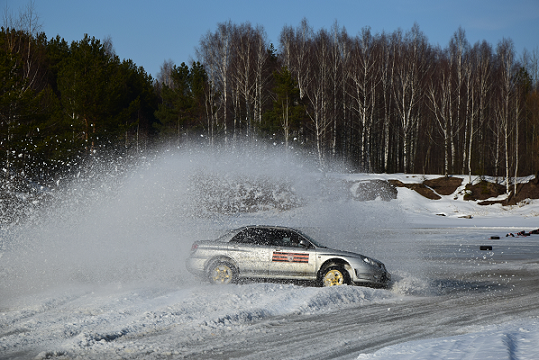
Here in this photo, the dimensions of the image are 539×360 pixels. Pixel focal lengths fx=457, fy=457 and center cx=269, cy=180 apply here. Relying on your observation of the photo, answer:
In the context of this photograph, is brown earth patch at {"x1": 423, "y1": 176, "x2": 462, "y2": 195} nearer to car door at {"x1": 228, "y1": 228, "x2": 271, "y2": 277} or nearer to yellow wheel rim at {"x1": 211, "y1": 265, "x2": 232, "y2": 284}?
car door at {"x1": 228, "y1": 228, "x2": 271, "y2": 277}

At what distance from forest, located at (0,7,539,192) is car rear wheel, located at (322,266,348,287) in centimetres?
2398

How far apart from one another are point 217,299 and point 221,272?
1.70m

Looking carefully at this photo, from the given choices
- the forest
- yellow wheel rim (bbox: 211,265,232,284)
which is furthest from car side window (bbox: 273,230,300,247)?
the forest

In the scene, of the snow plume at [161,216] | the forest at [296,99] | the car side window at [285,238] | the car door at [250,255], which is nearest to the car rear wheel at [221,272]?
the car door at [250,255]

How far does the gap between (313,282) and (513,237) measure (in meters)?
14.4

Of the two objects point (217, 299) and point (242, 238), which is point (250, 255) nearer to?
point (242, 238)

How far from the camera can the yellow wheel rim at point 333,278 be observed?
9.55 metres

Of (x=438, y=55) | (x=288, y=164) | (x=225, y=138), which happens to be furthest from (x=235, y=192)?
(x=438, y=55)

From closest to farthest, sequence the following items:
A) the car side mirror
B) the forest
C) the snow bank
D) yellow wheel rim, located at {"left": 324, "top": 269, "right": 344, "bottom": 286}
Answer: the snow bank
yellow wheel rim, located at {"left": 324, "top": 269, "right": 344, "bottom": 286}
the car side mirror
the forest

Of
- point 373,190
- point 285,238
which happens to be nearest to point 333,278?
point 285,238

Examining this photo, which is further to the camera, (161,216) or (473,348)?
(161,216)

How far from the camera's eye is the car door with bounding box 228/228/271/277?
967cm

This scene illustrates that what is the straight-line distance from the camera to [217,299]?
316 inches

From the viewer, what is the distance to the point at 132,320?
22.0ft
